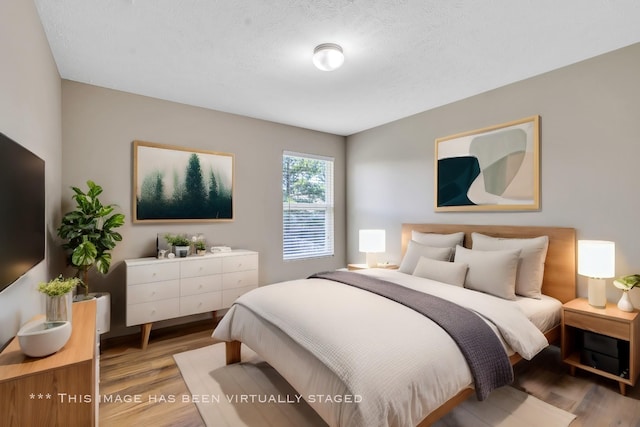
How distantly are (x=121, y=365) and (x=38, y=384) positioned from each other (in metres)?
1.60

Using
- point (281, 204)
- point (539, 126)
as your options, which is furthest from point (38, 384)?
point (539, 126)

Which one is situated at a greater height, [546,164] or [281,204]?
[546,164]

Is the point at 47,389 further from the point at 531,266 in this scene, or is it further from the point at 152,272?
the point at 531,266

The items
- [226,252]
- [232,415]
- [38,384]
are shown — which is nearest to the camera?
[38,384]

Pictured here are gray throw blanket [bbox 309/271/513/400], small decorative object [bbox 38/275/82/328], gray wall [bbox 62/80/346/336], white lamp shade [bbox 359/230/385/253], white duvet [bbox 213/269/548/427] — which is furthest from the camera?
white lamp shade [bbox 359/230/385/253]

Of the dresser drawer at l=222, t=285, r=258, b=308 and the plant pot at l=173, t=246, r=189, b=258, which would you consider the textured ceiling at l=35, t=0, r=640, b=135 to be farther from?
the dresser drawer at l=222, t=285, r=258, b=308

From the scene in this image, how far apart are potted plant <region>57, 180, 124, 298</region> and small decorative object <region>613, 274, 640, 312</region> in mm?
4043

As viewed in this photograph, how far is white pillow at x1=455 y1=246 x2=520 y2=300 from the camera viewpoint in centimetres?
252

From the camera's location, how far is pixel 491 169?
3.12 meters

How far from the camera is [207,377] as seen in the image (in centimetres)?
233

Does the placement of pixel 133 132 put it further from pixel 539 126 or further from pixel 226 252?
pixel 539 126

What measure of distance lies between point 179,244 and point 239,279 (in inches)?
29.2

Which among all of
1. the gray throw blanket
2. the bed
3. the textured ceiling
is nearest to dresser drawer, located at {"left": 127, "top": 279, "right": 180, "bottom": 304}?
the bed

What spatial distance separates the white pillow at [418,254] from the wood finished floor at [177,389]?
3.65 ft
